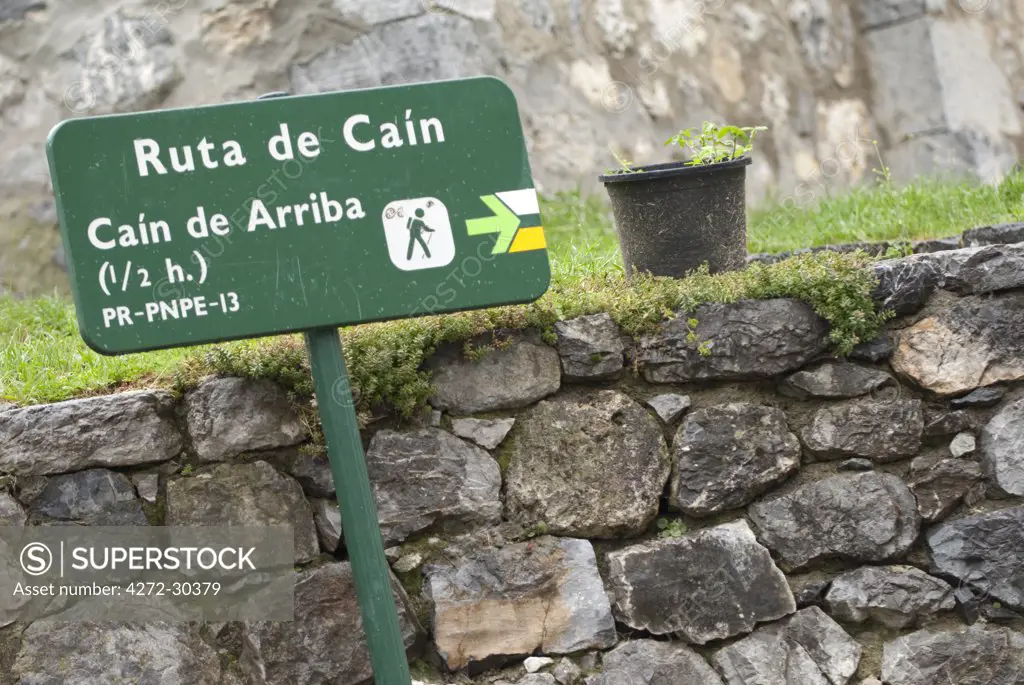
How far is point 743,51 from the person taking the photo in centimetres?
495

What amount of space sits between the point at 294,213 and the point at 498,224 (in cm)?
37

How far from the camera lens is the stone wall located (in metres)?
2.53

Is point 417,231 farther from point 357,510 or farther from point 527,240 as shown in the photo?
point 357,510

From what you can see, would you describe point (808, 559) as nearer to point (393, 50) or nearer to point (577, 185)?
point (577, 185)

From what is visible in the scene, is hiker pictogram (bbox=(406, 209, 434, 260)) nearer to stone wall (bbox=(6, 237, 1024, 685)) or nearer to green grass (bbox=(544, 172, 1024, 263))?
stone wall (bbox=(6, 237, 1024, 685))

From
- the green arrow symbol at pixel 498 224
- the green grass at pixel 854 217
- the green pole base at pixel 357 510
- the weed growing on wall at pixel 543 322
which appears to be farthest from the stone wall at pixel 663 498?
the green grass at pixel 854 217

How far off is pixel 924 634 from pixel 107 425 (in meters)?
1.91

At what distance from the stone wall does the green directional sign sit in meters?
0.50

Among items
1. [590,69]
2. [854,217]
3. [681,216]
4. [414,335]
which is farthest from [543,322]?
[590,69]

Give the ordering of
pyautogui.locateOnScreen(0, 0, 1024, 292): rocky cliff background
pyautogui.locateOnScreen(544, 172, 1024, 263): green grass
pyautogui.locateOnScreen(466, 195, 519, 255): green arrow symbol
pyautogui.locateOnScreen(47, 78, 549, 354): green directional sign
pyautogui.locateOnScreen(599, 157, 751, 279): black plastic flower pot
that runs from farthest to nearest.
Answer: pyautogui.locateOnScreen(0, 0, 1024, 292): rocky cliff background < pyautogui.locateOnScreen(544, 172, 1024, 263): green grass < pyautogui.locateOnScreen(599, 157, 751, 279): black plastic flower pot < pyautogui.locateOnScreen(466, 195, 519, 255): green arrow symbol < pyautogui.locateOnScreen(47, 78, 549, 354): green directional sign

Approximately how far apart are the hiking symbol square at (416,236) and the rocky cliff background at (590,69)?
1.94 m

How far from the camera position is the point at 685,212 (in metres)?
2.87

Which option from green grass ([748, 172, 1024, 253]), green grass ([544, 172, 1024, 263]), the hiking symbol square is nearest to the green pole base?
the hiking symbol square

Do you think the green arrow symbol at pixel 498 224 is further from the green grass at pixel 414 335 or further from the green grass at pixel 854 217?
the green grass at pixel 854 217
